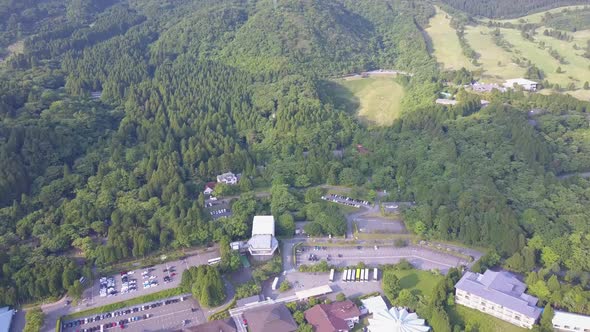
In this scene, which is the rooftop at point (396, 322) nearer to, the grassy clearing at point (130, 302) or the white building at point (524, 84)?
the grassy clearing at point (130, 302)

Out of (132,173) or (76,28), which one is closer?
(132,173)

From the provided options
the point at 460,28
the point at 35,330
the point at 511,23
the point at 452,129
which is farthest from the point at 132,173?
the point at 511,23

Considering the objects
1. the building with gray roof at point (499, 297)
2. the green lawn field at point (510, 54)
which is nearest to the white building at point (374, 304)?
the building with gray roof at point (499, 297)

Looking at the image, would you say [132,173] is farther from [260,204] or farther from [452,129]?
[452,129]

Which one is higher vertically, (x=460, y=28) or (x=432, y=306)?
(x=460, y=28)

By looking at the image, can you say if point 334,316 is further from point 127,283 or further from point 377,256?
point 127,283

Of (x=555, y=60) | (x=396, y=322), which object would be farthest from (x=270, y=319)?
(x=555, y=60)

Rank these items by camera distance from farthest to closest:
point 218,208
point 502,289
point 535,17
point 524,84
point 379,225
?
point 535,17 < point 524,84 < point 218,208 < point 379,225 < point 502,289
